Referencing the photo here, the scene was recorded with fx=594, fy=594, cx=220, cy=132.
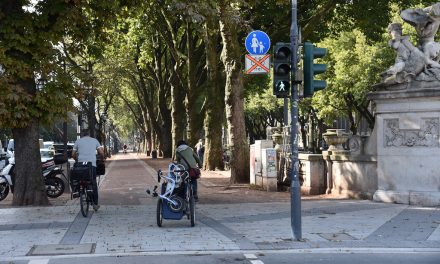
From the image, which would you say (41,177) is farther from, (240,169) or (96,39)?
(240,169)

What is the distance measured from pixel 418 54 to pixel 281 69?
6379 mm

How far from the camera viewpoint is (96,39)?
15352mm

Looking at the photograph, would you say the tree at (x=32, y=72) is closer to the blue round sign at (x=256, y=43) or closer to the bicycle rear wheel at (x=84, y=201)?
the bicycle rear wheel at (x=84, y=201)

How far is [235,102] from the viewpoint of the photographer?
21.2 m

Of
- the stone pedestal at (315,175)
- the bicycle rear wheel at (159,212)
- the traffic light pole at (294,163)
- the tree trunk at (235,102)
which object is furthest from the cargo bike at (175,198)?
the tree trunk at (235,102)

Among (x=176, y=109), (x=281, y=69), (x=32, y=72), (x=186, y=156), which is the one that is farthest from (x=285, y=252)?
(x=176, y=109)

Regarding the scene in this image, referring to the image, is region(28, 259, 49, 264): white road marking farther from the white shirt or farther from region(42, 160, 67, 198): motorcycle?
region(42, 160, 67, 198): motorcycle

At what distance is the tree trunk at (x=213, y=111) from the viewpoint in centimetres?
2591

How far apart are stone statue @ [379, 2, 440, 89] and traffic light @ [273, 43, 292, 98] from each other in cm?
585

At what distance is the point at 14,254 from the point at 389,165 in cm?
941

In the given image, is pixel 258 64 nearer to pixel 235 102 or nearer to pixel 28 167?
pixel 235 102

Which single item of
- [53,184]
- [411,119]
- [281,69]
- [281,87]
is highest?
[281,69]

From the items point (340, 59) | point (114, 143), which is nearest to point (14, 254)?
point (340, 59)

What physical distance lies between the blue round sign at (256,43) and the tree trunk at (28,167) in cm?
582
